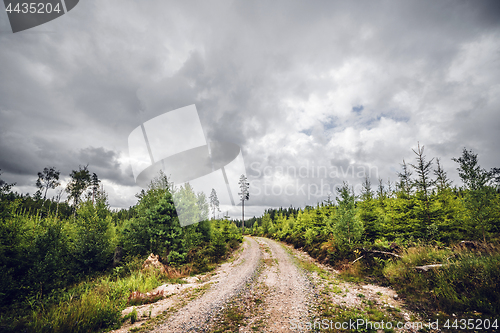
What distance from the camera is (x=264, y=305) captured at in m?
7.04

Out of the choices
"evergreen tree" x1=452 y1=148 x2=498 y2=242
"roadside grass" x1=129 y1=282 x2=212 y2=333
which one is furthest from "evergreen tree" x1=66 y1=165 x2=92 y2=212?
"evergreen tree" x1=452 y1=148 x2=498 y2=242

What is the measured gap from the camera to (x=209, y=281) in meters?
11.2

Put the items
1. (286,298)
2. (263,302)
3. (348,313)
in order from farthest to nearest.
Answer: (286,298) → (263,302) → (348,313)

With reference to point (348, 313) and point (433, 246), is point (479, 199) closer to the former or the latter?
point (433, 246)


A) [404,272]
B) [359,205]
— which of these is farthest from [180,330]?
[359,205]

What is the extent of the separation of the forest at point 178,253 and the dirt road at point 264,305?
126 cm

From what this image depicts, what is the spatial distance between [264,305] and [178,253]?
28.7 ft

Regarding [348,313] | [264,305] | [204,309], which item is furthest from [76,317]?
[348,313]

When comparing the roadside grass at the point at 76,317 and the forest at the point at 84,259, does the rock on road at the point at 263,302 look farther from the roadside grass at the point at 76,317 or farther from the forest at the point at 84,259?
the forest at the point at 84,259

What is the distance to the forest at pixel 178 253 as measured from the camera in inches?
239

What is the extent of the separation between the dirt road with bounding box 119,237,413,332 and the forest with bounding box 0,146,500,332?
1.26 metres

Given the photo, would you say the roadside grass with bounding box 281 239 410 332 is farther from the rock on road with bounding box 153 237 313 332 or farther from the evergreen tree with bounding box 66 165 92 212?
the evergreen tree with bounding box 66 165 92 212

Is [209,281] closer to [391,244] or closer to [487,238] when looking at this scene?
[391,244]

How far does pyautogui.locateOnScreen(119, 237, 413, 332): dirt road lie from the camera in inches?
221
